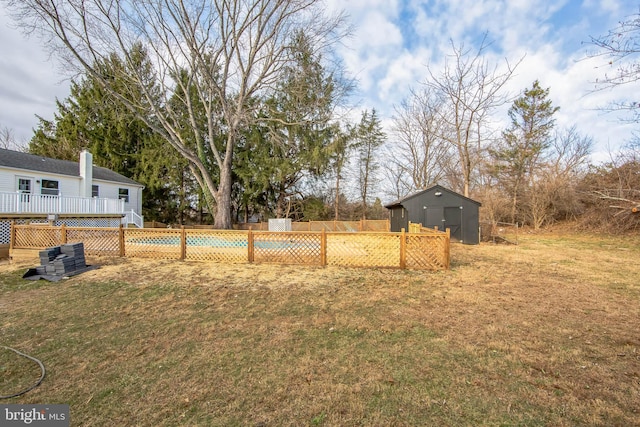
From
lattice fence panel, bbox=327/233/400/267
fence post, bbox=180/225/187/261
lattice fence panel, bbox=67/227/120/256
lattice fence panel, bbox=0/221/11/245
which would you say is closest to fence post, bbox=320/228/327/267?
lattice fence panel, bbox=327/233/400/267

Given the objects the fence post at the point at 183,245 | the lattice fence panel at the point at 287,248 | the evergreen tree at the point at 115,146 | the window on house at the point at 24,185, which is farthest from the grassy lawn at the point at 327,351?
the evergreen tree at the point at 115,146

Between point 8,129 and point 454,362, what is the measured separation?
3891cm

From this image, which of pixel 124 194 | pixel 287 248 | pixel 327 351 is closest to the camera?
pixel 327 351

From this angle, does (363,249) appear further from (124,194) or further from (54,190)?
(124,194)

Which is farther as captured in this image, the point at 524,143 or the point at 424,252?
the point at 524,143

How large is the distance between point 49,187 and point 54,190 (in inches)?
10.3

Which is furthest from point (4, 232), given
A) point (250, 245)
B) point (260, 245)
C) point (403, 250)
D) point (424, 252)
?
point (424, 252)

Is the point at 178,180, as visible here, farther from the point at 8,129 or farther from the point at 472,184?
the point at 472,184

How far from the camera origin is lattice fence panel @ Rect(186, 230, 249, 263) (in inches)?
287

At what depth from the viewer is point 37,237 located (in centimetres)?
796

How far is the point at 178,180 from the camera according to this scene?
71.8 ft

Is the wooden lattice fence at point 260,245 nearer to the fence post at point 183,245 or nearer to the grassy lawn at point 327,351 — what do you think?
the fence post at point 183,245

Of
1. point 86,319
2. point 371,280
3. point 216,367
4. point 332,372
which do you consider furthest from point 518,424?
point 86,319

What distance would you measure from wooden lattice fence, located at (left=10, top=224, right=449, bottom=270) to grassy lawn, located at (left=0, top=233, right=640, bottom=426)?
1235mm
